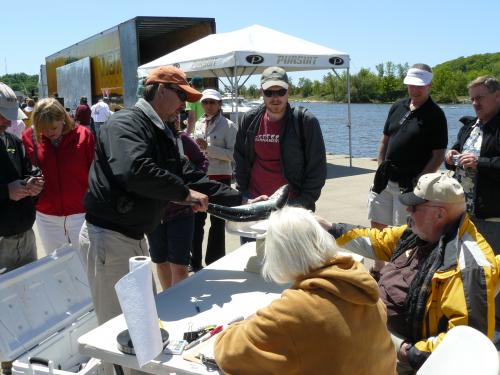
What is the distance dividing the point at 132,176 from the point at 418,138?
2.56 metres

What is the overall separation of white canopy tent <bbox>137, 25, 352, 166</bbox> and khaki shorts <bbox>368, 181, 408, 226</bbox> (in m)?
4.94

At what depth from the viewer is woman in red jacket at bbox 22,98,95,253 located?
3.46 m

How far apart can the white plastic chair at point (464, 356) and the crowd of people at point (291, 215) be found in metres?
0.16

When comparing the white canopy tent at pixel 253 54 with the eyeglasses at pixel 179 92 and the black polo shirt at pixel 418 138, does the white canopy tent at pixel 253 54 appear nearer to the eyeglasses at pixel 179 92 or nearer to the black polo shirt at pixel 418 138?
the black polo shirt at pixel 418 138

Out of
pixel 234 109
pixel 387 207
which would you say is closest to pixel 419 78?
pixel 387 207

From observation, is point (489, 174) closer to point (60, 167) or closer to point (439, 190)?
point (439, 190)

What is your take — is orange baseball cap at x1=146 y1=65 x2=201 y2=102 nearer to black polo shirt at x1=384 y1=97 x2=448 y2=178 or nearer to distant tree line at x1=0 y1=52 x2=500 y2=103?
black polo shirt at x1=384 y1=97 x2=448 y2=178

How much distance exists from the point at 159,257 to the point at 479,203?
7.92 ft

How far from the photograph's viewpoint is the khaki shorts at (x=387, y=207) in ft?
13.9

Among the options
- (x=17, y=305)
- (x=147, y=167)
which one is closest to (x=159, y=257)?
(x=17, y=305)

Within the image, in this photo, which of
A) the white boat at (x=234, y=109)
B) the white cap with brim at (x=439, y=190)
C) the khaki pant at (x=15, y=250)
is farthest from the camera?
the white boat at (x=234, y=109)

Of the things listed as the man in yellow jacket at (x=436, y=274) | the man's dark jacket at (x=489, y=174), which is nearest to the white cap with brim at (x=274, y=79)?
the man in yellow jacket at (x=436, y=274)

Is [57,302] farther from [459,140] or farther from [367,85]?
[367,85]

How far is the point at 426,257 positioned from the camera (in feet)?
7.94
